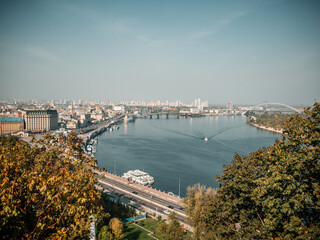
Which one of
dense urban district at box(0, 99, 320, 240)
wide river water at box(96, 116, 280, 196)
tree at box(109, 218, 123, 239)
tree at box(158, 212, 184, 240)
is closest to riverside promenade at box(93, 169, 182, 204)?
wide river water at box(96, 116, 280, 196)

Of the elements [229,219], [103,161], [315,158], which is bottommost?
[103,161]

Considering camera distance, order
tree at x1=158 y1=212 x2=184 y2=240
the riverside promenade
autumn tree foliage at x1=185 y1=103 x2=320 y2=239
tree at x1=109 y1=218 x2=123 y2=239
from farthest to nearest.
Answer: the riverside promenade
tree at x1=109 y1=218 x2=123 y2=239
tree at x1=158 y1=212 x2=184 y2=240
autumn tree foliage at x1=185 y1=103 x2=320 y2=239

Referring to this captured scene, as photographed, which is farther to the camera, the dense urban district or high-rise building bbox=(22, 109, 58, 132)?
high-rise building bbox=(22, 109, 58, 132)

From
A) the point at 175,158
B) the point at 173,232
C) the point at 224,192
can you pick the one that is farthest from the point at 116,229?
the point at 175,158

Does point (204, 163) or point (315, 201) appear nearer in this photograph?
point (315, 201)

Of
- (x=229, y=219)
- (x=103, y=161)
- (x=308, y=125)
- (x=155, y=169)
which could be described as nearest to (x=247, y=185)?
(x=229, y=219)

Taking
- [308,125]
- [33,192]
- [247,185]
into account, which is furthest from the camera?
[247,185]

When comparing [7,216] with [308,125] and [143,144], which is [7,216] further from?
[143,144]

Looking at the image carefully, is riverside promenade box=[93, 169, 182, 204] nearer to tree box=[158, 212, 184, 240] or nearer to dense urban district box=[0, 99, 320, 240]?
tree box=[158, 212, 184, 240]

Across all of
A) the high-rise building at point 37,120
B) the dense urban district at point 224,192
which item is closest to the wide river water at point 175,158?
the dense urban district at point 224,192
